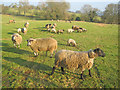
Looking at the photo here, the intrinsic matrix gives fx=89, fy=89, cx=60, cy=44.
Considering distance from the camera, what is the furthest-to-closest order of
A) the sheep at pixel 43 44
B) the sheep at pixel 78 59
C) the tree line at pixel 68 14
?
1. the tree line at pixel 68 14
2. the sheep at pixel 43 44
3. the sheep at pixel 78 59

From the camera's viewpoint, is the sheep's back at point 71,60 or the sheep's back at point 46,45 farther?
the sheep's back at point 46,45

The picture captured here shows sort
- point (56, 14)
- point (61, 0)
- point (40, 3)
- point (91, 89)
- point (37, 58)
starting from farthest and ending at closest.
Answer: point (40, 3) → point (61, 0) → point (56, 14) → point (37, 58) → point (91, 89)

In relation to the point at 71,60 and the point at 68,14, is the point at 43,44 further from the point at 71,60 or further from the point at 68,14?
the point at 68,14

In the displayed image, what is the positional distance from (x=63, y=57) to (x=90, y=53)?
1953 millimetres

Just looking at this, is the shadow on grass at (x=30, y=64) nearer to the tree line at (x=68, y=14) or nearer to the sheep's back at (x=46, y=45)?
the sheep's back at (x=46, y=45)

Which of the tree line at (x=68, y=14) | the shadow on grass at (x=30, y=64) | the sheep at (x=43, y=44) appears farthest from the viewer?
the tree line at (x=68, y=14)

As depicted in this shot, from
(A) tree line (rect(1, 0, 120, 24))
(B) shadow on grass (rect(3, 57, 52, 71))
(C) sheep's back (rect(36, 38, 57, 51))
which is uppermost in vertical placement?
(A) tree line (rect(1, 0, 120, 24))

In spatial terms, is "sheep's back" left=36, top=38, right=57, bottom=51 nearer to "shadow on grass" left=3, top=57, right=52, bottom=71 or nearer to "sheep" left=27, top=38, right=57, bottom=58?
"sheep" left=27, top=38, right=57, bottom=58

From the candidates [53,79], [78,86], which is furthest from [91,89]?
[53,79]

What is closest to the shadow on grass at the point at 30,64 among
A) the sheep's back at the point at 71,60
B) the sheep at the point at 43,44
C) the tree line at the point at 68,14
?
the sheep at the point at 43,44

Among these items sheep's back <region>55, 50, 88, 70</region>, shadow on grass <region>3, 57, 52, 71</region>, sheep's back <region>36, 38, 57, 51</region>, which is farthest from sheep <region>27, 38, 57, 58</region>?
sheep's back <region>55, 50, 88, 70</region>

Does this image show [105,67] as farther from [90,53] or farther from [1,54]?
[1,54]

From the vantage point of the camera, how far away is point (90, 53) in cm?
639

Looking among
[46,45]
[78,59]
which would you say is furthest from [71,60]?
[46,45]
